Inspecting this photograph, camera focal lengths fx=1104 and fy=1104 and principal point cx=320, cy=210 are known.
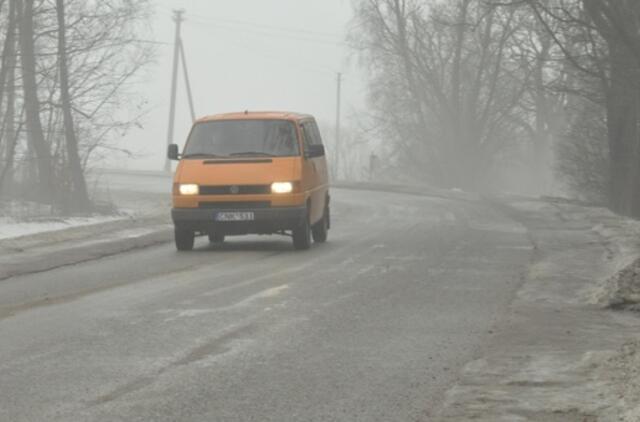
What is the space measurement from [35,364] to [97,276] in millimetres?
5589

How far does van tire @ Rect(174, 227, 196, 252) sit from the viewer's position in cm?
1647

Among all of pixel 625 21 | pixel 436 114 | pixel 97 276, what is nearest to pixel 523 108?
pixel 436 114

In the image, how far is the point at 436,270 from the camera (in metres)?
13.6

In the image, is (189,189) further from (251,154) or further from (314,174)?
(314,174)

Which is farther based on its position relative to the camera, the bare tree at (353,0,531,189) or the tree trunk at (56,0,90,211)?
the bare tree at (353,0,531,189)

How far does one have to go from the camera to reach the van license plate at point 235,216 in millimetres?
16016

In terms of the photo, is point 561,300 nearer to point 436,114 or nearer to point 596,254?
point 596,254

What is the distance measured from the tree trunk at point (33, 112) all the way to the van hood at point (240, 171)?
30.9 feet

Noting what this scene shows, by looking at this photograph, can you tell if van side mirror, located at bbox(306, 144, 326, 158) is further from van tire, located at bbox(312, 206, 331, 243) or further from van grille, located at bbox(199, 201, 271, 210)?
van grille, located at bbox(199, 201, 271, 210)

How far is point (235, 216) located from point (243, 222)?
15 cm

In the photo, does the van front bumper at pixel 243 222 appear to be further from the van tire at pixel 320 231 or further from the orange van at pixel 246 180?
the van tire at pixel 320 231

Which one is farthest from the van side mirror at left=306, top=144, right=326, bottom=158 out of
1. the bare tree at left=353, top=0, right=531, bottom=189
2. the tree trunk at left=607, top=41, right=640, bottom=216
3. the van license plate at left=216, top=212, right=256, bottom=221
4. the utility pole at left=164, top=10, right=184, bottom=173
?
the utility pole at left=164, top=10, right=184, bottom=173

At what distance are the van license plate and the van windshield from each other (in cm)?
111

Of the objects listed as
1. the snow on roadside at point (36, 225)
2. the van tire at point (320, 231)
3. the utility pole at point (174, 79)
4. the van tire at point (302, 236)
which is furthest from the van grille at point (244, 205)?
the utility pole at point (174, 79)
